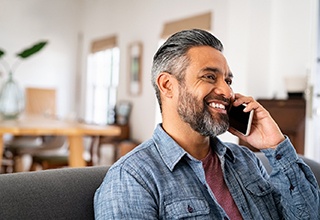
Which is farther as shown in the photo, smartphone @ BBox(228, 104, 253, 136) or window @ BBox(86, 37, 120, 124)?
window @ BBox(86, 37, 120, 124)

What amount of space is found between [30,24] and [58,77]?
110cm

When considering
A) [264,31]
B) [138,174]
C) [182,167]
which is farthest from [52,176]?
[264,31]

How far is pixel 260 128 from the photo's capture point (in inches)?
53.8

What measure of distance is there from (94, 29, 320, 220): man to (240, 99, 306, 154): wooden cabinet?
2.37 metres

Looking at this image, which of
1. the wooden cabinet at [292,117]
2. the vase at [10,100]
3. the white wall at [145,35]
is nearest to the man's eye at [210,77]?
the white wall at [145,35]

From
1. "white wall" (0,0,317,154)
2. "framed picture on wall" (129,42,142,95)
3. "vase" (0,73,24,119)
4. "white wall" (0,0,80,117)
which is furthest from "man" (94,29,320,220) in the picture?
Answer: "white wall" (0,0,80,117)

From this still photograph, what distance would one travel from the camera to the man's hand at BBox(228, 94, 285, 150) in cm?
132

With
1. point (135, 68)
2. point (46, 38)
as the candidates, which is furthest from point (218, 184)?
point (46, 38)

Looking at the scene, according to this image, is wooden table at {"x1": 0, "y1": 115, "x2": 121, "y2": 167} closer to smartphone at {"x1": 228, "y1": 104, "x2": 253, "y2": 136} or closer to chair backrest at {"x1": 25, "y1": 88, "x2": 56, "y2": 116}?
smartphone at {"x1": 228, "y1": 104, "x2": 253, "y2": 136}

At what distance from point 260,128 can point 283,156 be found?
128 mm

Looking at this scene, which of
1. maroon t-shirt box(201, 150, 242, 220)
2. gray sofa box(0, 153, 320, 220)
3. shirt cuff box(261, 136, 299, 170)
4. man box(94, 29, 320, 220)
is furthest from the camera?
shirt cuff box(261, 136, 299, 170)

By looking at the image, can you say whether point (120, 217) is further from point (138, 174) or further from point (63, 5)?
point (63, 5)

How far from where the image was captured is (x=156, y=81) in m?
1.23

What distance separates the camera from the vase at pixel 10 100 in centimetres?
359
